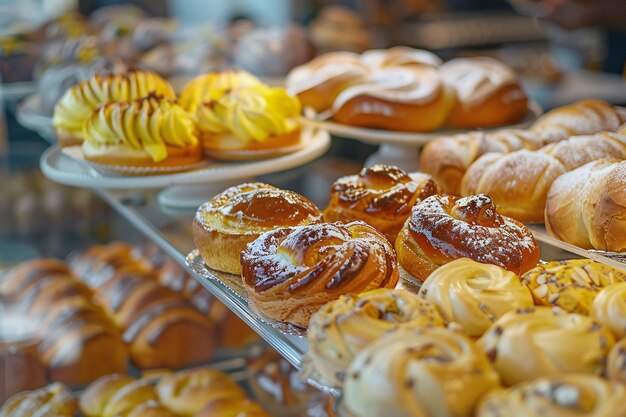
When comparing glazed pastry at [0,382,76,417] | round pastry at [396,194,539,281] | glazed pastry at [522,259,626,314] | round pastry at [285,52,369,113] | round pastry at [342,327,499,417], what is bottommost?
glazed pastry at [0,382,76,417]

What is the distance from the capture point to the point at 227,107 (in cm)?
181

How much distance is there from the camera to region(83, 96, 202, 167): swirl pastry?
67.4 inches

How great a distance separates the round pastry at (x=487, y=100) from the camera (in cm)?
206

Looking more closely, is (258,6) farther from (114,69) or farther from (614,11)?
(114,69)

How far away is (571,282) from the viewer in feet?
3.31

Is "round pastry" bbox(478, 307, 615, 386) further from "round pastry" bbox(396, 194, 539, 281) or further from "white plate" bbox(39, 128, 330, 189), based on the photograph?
"white plate" bbox(39, 128, 330, 189)

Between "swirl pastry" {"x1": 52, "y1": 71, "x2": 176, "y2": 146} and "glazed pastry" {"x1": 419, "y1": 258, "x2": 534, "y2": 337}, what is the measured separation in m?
1.11

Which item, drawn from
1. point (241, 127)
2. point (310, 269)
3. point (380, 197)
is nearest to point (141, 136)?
point (241, 127)

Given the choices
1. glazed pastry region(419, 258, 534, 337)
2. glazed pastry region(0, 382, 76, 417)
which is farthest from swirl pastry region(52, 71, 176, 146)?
glazed pastry region(419, 258, 534, 337)

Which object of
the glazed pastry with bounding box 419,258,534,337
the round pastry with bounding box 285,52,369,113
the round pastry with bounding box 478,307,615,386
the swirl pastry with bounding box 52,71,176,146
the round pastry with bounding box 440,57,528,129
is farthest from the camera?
the round pastry with bounding box 285,52,369,113

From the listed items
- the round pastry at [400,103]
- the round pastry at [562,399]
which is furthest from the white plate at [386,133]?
the round pastry at [562,399]

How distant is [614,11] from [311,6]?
166cm

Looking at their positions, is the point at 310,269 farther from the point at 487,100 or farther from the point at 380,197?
the point at 487,100

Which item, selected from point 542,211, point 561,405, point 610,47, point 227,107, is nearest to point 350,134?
point 227,107
